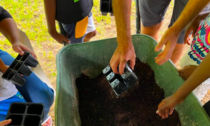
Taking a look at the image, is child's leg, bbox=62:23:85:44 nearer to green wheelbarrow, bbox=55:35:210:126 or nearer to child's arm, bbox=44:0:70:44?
child's arm, bbox=44:0:70:44

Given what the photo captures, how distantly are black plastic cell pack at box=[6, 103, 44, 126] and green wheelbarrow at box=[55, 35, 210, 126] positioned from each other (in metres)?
0.13

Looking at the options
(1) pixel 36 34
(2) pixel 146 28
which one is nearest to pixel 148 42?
(2) pixel 146 28

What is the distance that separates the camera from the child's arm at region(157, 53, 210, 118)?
66 cm

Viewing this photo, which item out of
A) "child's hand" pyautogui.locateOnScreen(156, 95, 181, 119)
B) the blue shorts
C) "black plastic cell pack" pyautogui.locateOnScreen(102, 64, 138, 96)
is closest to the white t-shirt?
the blue shorts

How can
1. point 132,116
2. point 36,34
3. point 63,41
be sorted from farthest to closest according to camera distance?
point 36,34 < point 63,41 < point 132,116

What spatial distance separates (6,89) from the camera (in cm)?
86

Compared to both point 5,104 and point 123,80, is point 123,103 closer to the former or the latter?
point 123,80

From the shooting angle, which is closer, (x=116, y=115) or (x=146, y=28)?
(x=116, y=115)

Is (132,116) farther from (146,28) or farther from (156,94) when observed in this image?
(146,28)

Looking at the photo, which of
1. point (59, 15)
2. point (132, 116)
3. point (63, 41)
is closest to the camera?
point (132, 116)

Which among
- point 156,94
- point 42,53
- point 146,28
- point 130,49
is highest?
point 130,49

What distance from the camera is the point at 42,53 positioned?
178 centimetres

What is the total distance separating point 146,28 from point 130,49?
0.66m

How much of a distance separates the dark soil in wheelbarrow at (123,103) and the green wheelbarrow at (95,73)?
0.13ft
